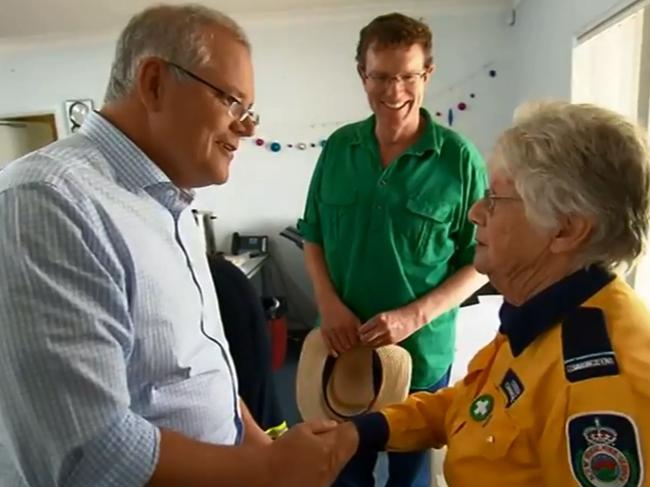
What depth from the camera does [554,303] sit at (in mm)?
958

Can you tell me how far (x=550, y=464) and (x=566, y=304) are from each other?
26cm

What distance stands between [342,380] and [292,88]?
10.1ft

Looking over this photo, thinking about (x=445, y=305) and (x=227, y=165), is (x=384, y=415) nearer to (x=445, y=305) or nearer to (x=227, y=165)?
(x=445, y=305)

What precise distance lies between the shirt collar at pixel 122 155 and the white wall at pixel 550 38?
181cm

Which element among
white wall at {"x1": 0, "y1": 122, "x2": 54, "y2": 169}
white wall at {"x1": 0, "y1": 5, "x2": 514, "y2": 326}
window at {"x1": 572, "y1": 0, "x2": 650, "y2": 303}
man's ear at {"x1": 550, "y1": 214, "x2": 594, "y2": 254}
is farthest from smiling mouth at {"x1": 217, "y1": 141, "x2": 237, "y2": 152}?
white wall at {"x1": 0, "y1": 122, "x2": 54, "y2": 169}

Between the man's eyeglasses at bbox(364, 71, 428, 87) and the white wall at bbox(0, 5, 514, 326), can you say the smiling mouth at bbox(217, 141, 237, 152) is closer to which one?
the man's eyeglasses at bbox(364, 71, 428, 87)

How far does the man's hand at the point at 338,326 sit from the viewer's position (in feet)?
5.19

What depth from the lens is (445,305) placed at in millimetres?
1600

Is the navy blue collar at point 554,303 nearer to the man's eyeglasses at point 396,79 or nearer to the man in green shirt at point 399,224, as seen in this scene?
the man in green shirt at point 399,224

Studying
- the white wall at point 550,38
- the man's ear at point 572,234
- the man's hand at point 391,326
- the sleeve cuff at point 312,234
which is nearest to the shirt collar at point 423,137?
the sleeve cuff at point 312,234

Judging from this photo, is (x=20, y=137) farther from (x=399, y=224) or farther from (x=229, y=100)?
(x=229, y=100)

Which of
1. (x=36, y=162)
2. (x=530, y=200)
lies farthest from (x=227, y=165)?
(x=530, y=200)

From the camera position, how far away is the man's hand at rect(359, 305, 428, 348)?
4.96 ft

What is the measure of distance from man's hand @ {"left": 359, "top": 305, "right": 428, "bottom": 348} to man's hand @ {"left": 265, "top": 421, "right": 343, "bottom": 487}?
40cm
